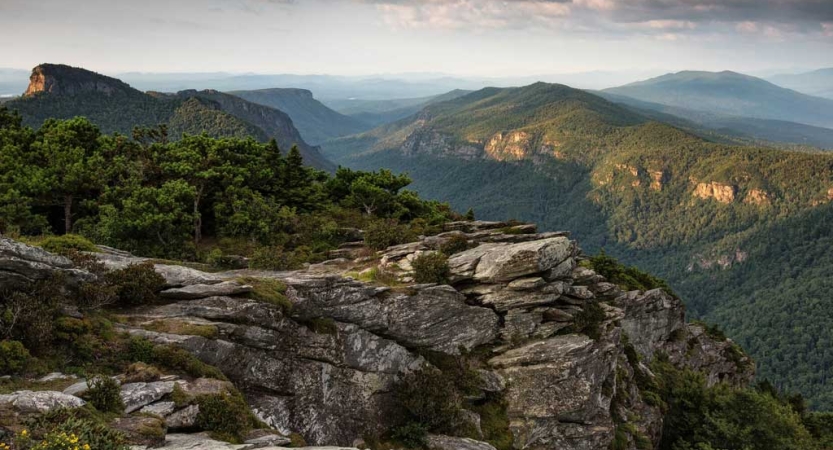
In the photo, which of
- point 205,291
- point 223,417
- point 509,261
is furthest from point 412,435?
point 205,291

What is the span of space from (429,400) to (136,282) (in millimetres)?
14512

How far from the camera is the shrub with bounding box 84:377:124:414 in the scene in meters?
13.5

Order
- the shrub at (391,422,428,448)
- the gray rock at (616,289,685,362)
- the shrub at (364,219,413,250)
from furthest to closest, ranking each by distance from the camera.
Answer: the gray rock at (616,289,685,362)
the shrub at (364,219,413,250)
the shrub at (391,422,428,448)

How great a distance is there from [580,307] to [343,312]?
1646cm

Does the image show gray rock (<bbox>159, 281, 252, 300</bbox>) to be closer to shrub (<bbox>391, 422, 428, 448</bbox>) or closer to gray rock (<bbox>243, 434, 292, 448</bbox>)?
gray rock (<bbox>243, 434, 292, 448</bbox>)

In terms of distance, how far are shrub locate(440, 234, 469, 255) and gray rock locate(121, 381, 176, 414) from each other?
1957cm

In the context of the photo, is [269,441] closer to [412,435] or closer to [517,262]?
[412,435]

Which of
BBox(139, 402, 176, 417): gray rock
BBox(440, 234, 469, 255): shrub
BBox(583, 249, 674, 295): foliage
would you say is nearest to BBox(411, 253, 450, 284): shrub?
BBox(440, 234, 469, 255): shrub

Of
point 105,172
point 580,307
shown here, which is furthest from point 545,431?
point 105,172

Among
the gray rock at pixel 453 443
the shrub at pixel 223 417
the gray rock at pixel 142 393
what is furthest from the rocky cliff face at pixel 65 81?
the gray rock at pixel 453 443

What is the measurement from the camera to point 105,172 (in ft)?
112

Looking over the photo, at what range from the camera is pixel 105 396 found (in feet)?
44.8

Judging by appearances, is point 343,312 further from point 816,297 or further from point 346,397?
point 816,297

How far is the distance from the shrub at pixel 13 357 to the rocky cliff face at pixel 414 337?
2863 millimetres
